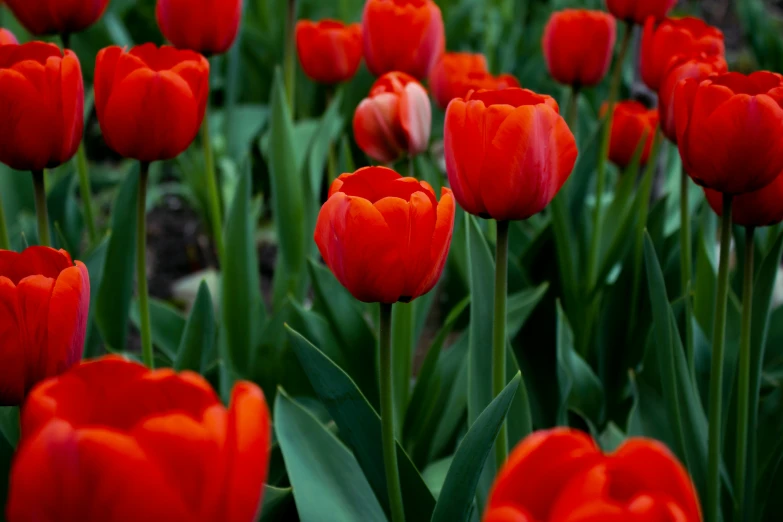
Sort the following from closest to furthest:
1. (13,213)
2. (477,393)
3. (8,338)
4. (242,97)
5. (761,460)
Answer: (8,338) < (477,393) < (761,460) < (13,213) < (242,97)

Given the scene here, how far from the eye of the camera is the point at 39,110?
85cm

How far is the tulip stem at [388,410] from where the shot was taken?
727mm

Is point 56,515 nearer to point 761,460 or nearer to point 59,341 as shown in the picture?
point 59,341

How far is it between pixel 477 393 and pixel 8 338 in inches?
19.6

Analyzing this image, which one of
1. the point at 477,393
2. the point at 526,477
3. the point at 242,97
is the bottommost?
the point at 242,97


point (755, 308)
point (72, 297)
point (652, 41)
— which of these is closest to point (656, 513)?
point (72, 297)

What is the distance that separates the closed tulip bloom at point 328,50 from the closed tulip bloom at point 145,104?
0.62 m

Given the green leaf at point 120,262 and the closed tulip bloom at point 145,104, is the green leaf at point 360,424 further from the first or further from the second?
the green leaf at point 120,262

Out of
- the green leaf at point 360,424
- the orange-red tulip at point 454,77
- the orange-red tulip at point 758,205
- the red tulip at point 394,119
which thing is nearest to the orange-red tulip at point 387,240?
the green leaf at point 360,424

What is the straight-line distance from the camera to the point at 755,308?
1023 millimetres

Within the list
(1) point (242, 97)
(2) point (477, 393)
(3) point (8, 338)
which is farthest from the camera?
(1) point (242, 97)

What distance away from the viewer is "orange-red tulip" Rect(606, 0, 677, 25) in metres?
1.36

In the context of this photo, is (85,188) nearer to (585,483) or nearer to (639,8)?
(639,8)

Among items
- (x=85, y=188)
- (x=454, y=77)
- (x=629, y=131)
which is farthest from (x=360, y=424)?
(x=629, y=131)
